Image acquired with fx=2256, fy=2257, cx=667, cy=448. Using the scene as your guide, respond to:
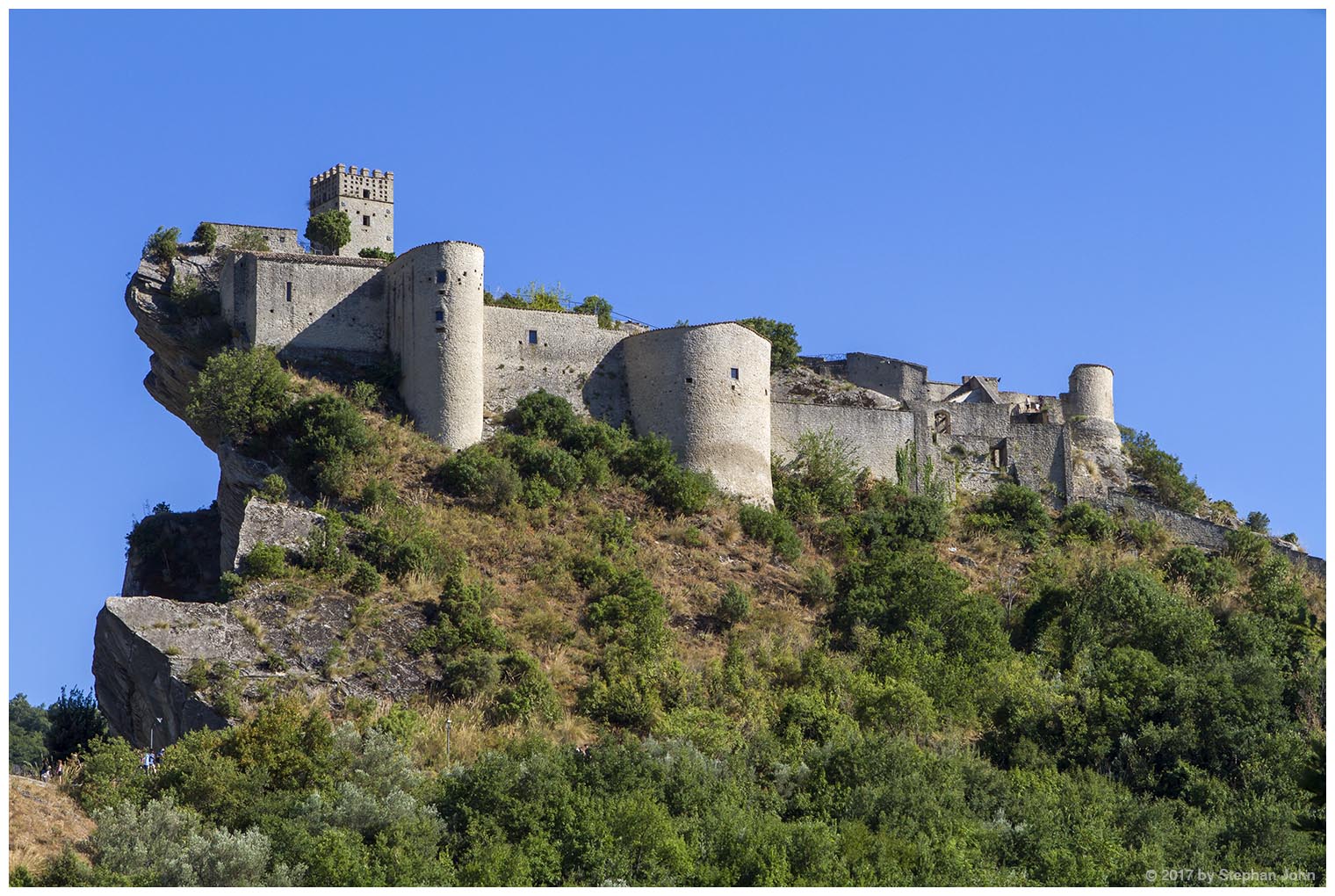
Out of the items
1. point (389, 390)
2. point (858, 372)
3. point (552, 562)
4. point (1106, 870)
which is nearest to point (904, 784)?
point (1106, 870)

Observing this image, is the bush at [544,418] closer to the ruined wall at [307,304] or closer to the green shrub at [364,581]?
the ruined wall at [307,304]

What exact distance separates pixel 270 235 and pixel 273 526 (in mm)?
12509

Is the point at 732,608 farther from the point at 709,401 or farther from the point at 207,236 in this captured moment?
the point at 207,236

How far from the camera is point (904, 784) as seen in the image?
4116cm

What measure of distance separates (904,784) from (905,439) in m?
18.6

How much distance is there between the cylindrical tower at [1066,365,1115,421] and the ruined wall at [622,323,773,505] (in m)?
15.2

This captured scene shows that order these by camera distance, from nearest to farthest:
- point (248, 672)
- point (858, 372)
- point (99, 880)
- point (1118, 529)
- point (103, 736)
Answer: point (99, 880) → point (248, 672) → point (103, 736) → point (1118, 529) → point (858, 372)

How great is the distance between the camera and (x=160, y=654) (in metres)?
44.0

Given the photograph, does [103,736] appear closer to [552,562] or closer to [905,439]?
[552,562]

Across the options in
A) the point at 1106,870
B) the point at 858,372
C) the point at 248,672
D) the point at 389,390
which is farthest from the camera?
the point at 858,372

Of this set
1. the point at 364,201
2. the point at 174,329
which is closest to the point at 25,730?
the point at 364,201

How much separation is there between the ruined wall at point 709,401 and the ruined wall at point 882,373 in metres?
10.1

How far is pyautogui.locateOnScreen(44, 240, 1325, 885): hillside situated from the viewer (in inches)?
1506

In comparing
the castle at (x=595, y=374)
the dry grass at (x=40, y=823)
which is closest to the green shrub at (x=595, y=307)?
the castle at (x=595, y=374)
